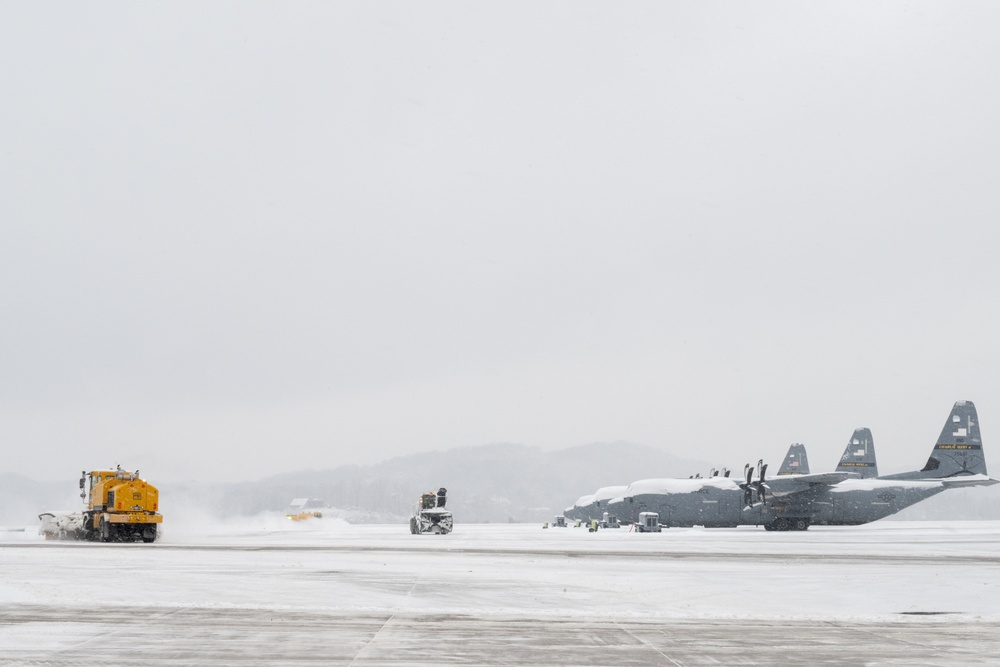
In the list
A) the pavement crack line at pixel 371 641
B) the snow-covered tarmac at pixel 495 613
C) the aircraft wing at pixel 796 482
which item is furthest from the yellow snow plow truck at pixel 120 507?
the aircraft wing at pixel 796 482

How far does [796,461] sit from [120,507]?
80.1 metres

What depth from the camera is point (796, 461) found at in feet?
344

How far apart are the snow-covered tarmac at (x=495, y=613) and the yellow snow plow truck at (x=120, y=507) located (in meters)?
18.5

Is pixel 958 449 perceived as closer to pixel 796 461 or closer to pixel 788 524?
pixel 788 524

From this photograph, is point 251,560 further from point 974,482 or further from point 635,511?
point 974,482

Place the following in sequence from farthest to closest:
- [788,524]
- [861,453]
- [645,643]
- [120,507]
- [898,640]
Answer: [861,453] < [788,524] < [120,507] < [898,640] < [645,643]

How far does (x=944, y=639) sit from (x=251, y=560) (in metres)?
24.2

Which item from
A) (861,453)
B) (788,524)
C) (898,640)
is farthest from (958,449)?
(898,640)

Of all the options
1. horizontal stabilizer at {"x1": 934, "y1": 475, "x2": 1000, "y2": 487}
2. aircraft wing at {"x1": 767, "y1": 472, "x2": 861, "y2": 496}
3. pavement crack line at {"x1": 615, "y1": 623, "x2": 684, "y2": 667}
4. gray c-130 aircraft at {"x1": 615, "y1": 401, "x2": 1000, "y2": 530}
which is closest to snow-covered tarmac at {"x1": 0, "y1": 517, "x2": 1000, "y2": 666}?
pavement crack line at {"x1": 615, "y1": 623, "x2": 684, "y2": 667}

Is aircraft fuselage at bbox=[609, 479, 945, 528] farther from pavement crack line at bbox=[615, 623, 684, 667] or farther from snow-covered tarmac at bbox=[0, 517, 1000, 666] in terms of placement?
pavement crack line at bbox=[615, 623, 684, 667]

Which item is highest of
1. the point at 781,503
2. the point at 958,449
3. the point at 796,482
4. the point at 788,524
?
the point at 958,449

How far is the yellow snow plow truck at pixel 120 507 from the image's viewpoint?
159 feet

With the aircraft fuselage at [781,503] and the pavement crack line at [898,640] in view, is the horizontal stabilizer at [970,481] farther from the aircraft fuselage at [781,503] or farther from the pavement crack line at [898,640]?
the pavement crack line at [898,640]

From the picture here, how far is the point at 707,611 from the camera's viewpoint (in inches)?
657
